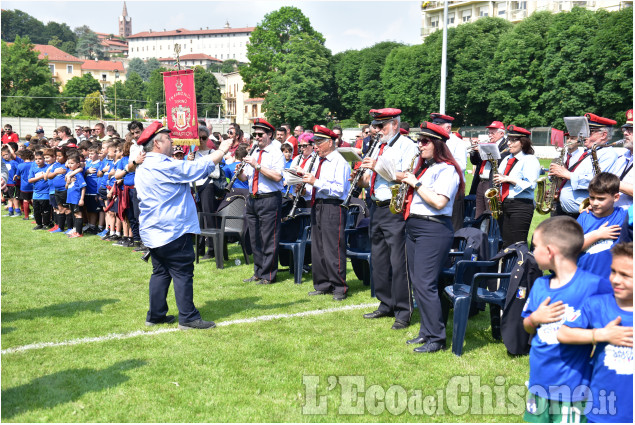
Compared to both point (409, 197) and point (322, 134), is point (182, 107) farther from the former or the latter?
point (409, 197)

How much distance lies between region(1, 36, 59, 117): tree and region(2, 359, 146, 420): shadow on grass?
89.6 metres

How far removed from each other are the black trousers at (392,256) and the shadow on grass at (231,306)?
1412 millimetres

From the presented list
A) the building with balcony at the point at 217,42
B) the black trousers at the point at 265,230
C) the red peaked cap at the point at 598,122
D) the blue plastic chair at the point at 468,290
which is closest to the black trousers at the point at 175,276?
the black trousers at the point at 265,230

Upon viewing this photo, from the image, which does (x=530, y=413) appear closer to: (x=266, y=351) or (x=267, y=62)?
(x=266, y=351)

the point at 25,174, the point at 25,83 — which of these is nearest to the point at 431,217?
the point at 25,174

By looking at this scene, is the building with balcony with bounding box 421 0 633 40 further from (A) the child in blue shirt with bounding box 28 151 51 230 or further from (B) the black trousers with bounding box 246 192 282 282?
(B) the black trousers with bounding box 246 192 282 282

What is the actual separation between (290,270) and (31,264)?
14.7ft

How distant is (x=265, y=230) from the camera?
9039 millimetres

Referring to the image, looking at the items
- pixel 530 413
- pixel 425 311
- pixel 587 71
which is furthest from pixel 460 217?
pixel 587 71

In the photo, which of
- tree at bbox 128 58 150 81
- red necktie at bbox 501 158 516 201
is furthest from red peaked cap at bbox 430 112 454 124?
tree at bbox 128 58 150 81

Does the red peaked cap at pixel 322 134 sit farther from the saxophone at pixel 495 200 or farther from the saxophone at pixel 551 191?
the saxophone at pixel 551 191

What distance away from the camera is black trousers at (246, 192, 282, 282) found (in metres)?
9.00

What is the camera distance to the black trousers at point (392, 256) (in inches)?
269

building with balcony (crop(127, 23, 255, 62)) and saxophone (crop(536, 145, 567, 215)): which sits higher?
building with balcony (crop(127, 23, 255, 62))
